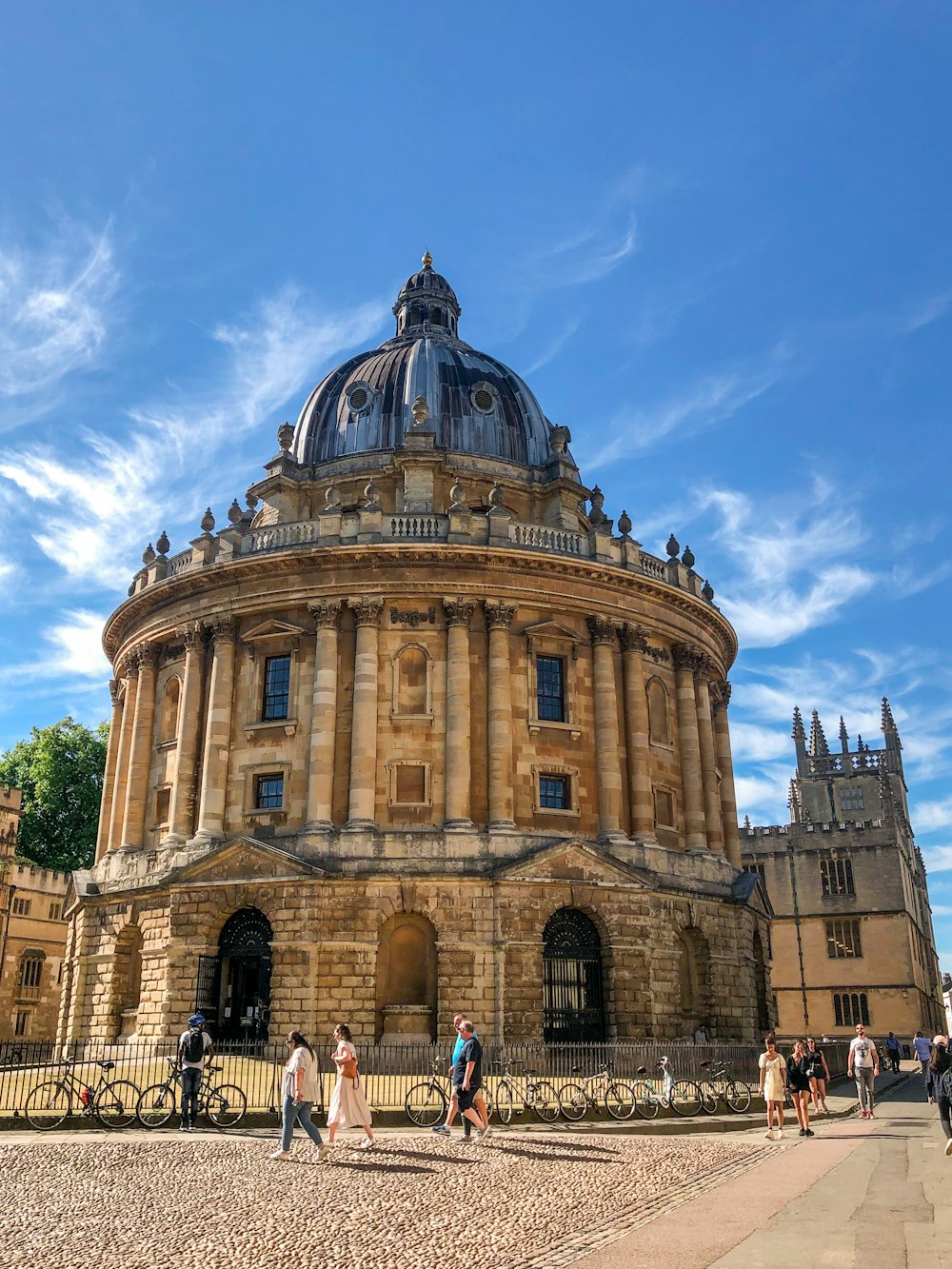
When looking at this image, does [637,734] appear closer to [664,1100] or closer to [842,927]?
[664,1100]

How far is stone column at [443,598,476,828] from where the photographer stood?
33344 mm

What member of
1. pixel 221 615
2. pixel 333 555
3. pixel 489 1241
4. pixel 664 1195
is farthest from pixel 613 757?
pixel 489 1241

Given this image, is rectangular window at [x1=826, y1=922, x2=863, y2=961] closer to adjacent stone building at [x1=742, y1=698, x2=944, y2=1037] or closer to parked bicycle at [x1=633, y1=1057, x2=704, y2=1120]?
adjacent stone building at [x1=742, y1=698, x2=944, y2=1037]

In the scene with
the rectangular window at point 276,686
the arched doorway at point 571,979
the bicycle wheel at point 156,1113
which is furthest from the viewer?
the rectangular window at point 276,686

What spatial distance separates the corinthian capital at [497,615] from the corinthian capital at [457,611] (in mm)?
602

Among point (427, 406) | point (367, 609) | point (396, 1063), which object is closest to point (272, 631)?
point (367, 609)

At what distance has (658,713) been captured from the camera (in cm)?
3897

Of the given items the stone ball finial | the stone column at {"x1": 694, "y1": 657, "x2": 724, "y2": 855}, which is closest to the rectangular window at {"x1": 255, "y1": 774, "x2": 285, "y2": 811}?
the stone ball finial

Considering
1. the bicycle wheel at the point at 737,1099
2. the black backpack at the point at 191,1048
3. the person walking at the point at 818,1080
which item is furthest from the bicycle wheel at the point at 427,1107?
the person walking at the point at 818,1080

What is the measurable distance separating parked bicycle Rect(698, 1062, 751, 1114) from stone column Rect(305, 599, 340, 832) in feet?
43.7

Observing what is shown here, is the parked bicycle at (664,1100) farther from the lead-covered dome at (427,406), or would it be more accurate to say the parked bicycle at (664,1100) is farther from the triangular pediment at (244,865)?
the lead-covered dome at (427,406)

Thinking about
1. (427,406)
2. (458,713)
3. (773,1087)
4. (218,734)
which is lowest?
(773,1087)

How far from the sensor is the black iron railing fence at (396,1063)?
24.5 metres

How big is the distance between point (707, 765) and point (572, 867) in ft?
31.9
